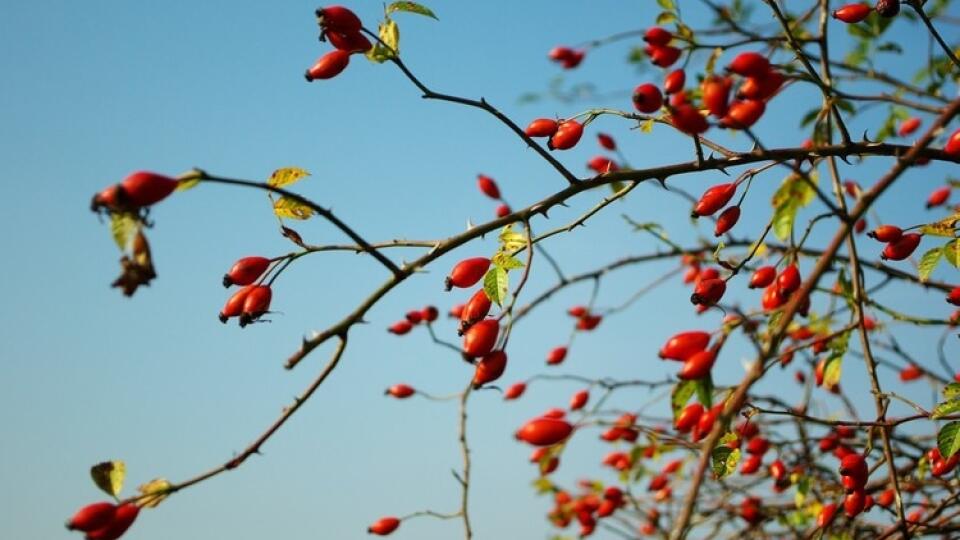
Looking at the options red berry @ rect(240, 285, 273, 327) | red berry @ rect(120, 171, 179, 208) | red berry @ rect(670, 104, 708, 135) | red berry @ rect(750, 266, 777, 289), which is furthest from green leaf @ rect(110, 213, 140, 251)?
red berry @ rect(750, 266, 777, 289)

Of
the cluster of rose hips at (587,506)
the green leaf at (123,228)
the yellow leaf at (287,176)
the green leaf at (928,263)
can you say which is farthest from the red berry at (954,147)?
the cluster of rose hips at (587,506)

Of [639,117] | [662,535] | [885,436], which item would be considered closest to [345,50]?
[639,117]

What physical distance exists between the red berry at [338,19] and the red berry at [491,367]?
0.91 meters

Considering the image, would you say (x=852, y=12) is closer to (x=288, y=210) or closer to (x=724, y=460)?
(x=724, y=460)

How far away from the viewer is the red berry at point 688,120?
4.49ft

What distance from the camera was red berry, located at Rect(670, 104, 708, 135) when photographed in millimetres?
1369

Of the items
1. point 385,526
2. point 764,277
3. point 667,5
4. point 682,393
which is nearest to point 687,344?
point 682,393

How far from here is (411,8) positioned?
6.29 ft

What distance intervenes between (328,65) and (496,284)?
741 millimetres

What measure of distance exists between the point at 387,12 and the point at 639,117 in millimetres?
752

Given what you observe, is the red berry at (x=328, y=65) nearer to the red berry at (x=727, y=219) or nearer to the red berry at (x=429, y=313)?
the red berry at (x=727, y=219)

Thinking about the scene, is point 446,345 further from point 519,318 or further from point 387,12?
point 387,12

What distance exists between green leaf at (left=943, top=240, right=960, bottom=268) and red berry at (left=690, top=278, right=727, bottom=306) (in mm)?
895

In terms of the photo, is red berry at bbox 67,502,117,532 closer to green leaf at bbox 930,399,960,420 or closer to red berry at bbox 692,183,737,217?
red berry at bbox 692,183,737,217
